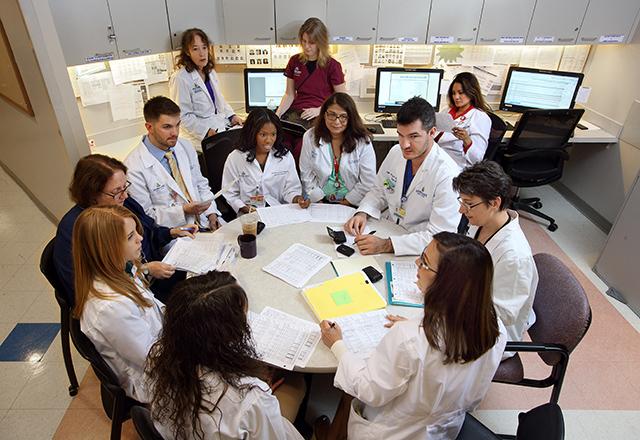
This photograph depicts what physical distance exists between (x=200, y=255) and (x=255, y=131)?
91 centimetres

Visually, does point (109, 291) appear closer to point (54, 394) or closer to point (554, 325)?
point (54, 394)

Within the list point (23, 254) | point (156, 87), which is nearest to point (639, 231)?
point (156, 87)

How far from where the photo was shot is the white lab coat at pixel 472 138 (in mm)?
3211

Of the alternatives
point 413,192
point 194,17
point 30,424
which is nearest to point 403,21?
point 194,17

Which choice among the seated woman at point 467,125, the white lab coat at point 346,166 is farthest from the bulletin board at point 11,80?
the seated woman at point 467,125

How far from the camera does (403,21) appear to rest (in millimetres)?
3438

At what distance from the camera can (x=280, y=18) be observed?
340 centimetres

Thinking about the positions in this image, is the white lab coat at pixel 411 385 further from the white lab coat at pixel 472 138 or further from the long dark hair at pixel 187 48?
the long dark hair at pixel 187 48

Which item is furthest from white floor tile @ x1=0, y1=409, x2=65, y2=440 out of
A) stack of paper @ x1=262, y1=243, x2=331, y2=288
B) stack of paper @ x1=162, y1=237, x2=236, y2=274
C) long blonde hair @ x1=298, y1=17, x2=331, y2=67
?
long blonde hair @ x1=298, y1=17, x2=331, y2=67

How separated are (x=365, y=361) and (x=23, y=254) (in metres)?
3.12

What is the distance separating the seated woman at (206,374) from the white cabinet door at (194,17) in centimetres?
271

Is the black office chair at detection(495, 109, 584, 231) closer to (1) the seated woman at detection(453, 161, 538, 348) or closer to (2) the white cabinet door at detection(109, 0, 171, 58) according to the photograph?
(1) the seated woman at detection(453, 161, 538, 348)

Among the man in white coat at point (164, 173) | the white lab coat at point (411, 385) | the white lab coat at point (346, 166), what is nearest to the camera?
the white lab coat at point (411, 385)

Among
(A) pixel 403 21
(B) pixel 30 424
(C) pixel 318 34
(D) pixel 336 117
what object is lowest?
(B) pixel 30 424
